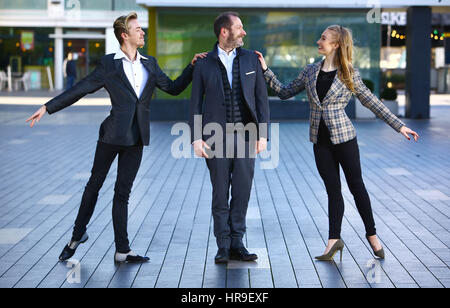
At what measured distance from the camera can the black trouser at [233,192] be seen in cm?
630

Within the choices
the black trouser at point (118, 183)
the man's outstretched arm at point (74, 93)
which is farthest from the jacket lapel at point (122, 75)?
the black trouser at point (118, 183)

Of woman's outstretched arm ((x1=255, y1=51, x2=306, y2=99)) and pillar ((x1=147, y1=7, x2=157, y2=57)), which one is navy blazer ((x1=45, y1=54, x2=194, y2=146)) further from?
pillar ((x1=147, y1=7, x2=157, y2=57))

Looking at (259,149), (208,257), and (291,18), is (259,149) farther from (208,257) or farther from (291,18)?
(291,18)

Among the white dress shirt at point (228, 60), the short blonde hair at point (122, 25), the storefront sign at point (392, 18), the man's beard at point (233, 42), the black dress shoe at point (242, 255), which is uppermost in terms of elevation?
the storefront sign at point (392, 18)

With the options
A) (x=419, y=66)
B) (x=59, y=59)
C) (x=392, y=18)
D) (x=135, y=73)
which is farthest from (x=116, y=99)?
(x=392, y=18)

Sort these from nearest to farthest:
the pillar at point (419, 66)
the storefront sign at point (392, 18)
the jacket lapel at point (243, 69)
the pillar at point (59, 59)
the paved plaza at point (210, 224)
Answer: the paved plaza at point (210, 224) → the jacket lapel at point (243, 69) → the pillar at point (419, 66) → the storefront sign at point (392, 18) → the pillar at point (59, 59)

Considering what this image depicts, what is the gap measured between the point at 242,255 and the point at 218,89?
1.24 metres

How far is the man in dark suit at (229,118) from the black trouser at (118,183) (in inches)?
19.7

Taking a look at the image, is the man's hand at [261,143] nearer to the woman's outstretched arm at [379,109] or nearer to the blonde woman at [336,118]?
the blonde woman at [336,118]

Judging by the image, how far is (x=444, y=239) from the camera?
7125mm

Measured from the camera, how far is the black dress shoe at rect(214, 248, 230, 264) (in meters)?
6.24

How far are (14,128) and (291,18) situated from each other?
797cm

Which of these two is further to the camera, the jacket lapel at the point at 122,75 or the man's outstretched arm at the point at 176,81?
the man's outstretched arm at the point at 176,81

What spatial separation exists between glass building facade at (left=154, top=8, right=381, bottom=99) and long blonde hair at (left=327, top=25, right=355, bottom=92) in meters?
15.6
